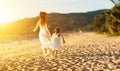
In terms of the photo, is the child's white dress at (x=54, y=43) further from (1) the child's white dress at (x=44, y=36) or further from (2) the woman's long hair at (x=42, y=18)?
(2) the woman's long hair at (x=42, y=18)

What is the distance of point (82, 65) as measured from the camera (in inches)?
601

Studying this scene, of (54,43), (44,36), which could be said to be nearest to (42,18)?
(44,36)

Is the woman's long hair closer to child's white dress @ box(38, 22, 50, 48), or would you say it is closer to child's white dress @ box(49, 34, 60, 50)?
child's white dress @ box(38, 22, 50, 48)

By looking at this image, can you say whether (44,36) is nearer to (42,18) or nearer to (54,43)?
(54,43)

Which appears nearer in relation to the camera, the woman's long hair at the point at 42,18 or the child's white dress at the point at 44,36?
the woman's long hair at the point at 42,18

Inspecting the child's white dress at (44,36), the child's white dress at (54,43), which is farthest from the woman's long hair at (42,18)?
the child's white dress at (54,43)

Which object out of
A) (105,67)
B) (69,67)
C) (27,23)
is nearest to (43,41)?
(69,67)

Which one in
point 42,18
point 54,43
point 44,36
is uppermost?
point 42,18

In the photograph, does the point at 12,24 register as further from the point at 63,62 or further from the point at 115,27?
the point at 63,62

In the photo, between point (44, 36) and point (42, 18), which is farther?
point (44, 36)

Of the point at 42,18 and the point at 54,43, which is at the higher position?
the point at 42,18

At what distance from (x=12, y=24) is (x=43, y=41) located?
5370 inches

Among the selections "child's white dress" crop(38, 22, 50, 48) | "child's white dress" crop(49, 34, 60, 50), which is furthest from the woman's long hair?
"child's white dress" crop(49, 34, 60, 50)

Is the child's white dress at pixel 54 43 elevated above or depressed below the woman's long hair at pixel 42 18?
below
